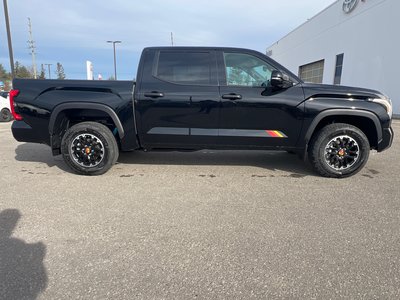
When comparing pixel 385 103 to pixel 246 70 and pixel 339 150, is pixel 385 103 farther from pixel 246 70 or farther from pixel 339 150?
pixel 246 70

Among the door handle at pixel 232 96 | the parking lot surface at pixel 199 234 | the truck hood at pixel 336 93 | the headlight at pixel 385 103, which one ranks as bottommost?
the parking lot surface at pixel 199 234

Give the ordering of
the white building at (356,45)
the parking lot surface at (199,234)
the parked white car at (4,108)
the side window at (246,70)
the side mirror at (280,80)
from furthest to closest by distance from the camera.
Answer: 1. the white building at (356,45)
2. the parked white car at (4,108)
3. the side window at (246,70)
4. the side mirror at (280,80)
5. the parking lot surface at (199,234)

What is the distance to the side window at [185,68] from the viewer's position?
173 inches

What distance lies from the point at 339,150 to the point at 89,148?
12.8 feet

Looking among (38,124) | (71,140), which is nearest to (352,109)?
(71,140)

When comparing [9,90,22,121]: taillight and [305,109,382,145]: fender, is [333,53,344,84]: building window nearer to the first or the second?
[305,109,382,145]: fender

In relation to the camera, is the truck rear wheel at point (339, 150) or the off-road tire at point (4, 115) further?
the off-road tire at point (4, 115)

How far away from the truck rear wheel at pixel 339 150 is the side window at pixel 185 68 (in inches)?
77.8

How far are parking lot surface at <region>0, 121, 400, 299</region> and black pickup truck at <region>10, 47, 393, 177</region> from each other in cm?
51

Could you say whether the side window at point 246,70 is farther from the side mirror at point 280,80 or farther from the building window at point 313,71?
the building window at point 313,71

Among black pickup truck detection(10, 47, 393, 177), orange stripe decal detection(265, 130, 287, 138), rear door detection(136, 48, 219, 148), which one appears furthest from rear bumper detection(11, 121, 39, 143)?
orange stripe decal detection(265, 130, 287, 138)

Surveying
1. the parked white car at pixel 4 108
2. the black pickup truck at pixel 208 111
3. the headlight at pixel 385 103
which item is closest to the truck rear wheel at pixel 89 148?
the black pickup truck at pixel 208 111

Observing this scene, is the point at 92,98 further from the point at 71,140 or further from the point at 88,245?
the point at 88,245

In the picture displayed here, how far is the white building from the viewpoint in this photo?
15.6m
